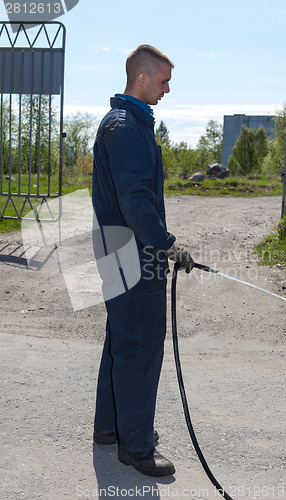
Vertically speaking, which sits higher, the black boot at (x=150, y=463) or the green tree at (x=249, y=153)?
the green tree at (x=249, y=153)

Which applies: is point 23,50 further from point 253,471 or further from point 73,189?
point 73,189

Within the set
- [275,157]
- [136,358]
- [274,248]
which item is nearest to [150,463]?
[136,358]

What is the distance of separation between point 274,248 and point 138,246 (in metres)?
6.49

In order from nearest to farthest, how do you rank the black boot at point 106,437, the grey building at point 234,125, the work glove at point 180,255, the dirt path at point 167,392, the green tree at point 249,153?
the work glove at point 180,255 < the dirt path at point 167,392 < the black boot at point 106,437 < the green tree at point 249,153 < the grey building at point 234,125

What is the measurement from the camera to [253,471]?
10.3 feet

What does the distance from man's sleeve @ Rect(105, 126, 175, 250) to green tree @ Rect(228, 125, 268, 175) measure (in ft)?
137

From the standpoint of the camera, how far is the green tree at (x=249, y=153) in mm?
44031

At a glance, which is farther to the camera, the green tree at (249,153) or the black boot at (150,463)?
the green tree at (249,153)

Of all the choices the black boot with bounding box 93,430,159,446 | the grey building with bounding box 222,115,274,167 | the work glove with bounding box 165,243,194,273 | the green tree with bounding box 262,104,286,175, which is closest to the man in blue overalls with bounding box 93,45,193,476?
the work glove with bounding box 165,243,194,273

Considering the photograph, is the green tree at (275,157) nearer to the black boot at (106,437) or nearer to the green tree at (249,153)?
the green tree at (249,153)

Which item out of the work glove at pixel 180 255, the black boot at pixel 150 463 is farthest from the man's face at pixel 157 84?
the black boot at pixel 150 463

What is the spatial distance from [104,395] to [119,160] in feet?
4.19

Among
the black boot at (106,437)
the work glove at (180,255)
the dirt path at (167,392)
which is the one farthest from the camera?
the black boot at (106,437)

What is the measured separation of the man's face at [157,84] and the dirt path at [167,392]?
1.85 m
